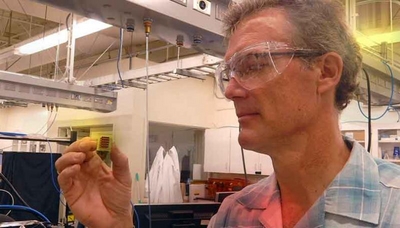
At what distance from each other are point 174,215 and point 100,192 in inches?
30.4

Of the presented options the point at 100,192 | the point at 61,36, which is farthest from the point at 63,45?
the point at 100,192

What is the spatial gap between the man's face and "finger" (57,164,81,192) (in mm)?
442

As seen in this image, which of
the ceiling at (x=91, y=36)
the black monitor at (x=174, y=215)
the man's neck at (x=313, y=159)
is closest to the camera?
the man's neck at (x=313, y=159)

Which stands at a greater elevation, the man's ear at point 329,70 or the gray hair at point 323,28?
the gray hair at point 323,28

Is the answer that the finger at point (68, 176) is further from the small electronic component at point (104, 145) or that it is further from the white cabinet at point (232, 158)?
the white cabinet at point (232, 158)

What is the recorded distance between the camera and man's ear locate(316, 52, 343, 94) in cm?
95

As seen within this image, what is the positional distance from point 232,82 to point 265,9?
21 centimetres

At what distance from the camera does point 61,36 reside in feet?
12.4

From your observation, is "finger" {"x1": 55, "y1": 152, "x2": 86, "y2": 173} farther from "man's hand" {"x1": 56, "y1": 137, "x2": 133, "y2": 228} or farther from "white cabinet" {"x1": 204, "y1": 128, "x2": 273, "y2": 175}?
"white cabinet" {"x1": 204, "y1": 128, "x2": 273, "y2": 175}

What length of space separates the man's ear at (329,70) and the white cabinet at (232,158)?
4801mm

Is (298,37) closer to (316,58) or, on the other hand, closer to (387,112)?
(316,58)

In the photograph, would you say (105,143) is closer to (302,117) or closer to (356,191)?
(302,117)

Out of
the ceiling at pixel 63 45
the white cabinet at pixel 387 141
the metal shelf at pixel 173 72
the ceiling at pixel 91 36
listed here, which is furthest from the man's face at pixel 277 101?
the ceiling at pixel 63 45

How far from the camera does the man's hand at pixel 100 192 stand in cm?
109
